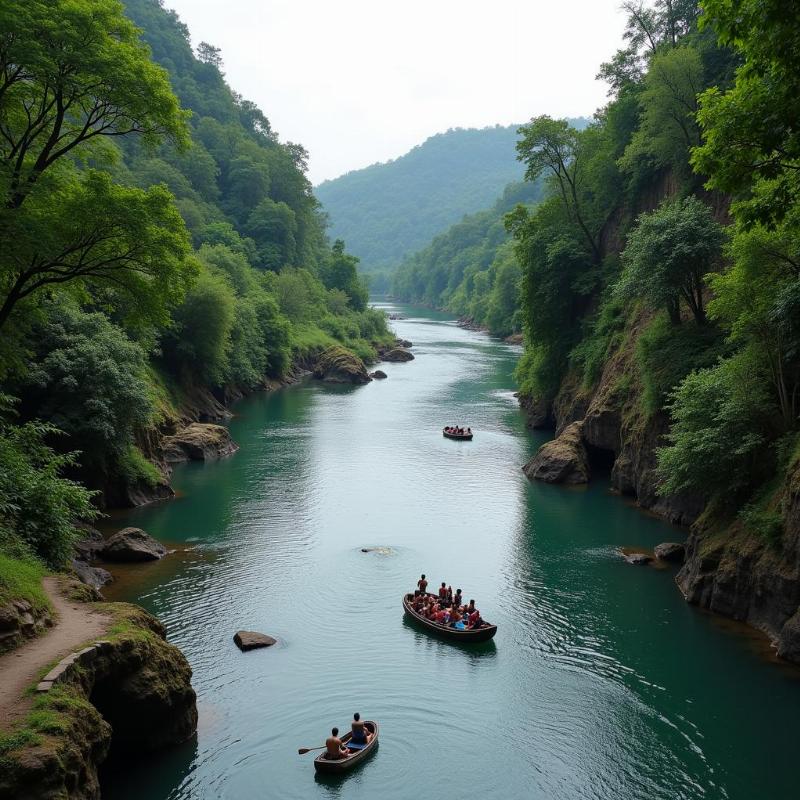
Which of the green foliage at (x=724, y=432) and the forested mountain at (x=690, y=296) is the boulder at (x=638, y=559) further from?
the green foliage at (x=724, y=432)

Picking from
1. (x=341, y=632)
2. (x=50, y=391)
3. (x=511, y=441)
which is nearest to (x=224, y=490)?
(x=50, y=391)

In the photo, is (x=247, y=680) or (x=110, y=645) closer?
(x=110, y=645)

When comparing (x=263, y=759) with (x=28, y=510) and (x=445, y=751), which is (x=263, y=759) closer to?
(x=445, y=751)

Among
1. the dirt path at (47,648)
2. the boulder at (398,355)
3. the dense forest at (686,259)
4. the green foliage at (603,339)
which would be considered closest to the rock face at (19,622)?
the dirt path at (47,648)

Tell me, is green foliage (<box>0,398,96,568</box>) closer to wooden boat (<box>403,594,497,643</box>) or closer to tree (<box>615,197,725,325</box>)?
wooden boat (<box>403,594,497,643</box>)

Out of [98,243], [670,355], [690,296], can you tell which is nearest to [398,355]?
[690,296]

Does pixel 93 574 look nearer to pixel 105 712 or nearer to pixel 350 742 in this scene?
pixel 105 712
